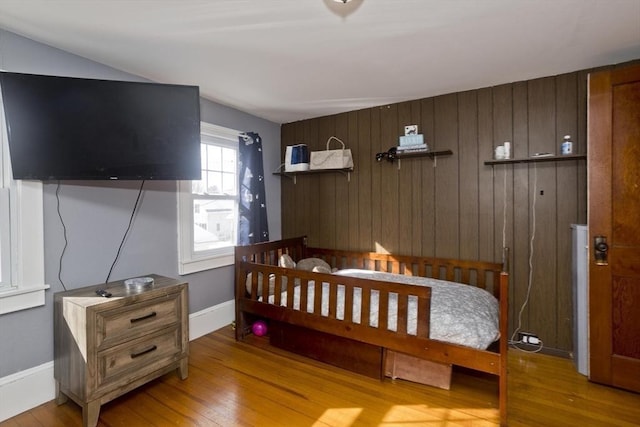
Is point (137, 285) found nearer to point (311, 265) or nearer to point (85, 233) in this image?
point (85, 233)

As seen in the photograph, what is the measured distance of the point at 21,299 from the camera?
5.85 feet

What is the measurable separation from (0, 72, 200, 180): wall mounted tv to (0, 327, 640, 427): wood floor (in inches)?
54.8

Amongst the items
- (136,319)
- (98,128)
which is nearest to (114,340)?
(136,319)

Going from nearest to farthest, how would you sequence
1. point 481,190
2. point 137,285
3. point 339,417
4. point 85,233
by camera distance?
point 339,417 < point 137,285 < point 85,233 < point 481,190

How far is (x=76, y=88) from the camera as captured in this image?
179cm

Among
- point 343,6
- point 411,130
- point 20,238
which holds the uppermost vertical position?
point 343,6

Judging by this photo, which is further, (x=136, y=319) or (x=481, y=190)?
(x=481, y=190)

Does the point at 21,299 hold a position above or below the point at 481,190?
below

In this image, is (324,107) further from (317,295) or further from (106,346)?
(106,346)

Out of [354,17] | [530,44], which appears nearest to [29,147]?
[354,17]

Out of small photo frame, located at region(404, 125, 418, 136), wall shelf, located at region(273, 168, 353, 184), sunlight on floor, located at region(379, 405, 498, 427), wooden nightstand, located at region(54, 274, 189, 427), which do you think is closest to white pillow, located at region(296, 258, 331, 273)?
wall shelf, located at region(273, 168, 353, 184)

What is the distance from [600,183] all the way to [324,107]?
91.7 inches

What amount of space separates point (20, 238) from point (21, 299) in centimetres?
35

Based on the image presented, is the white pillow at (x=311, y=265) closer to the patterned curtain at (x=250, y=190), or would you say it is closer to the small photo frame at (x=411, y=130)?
the patterned curtain at (x=250, y=190)
